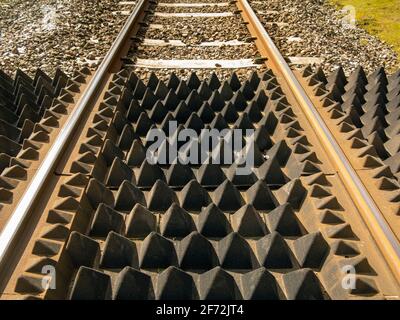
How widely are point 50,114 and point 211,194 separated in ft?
5.23

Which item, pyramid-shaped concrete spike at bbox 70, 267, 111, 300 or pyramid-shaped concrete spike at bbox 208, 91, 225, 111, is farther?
pyramid-shaped concrete spike at bbox 208, 91, 225, 111

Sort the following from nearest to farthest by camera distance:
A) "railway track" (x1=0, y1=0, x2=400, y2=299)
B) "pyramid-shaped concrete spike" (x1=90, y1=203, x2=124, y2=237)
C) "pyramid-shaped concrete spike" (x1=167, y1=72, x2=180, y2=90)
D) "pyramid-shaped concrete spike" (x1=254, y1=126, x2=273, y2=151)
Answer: "railway track" (x1=0, y1=0, x2=400, y2=299)
"pyramid-shaped concrete spike" (x1=90, y1=203, x2=124, y2=237)
"pyramid-shaped concrete spike" (x1=254, y1=126, x2=273, y2=151)
"pyramid-shaped concrete spike" (x1=167, y1=72, x2=180, y2=90)

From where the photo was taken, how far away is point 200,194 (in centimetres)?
266

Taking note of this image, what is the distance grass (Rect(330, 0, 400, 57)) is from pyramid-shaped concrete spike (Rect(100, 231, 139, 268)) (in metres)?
5.71

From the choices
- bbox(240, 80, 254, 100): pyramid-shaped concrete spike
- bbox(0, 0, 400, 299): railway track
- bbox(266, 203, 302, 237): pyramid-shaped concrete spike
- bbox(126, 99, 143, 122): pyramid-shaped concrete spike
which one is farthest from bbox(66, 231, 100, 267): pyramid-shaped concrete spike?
bbox(240, 80, 254, 100): pyramid-shaped concrete spike

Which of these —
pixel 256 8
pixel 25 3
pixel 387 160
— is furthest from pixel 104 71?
pixel 25 3

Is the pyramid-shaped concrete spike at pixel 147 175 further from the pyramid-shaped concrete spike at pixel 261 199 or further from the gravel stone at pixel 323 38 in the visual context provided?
the gravel stone at pixel 323 38

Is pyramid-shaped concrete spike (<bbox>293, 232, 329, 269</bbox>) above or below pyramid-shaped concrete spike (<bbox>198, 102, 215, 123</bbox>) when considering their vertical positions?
below

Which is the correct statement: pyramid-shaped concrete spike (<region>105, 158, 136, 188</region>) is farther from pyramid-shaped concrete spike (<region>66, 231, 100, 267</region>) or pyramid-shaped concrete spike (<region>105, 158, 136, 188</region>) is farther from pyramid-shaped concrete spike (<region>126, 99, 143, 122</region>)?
pyramid-shaped concrete spike (<region>126, 99, 143, 122</region>)

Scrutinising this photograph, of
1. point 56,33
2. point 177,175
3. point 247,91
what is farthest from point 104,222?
point 56,33

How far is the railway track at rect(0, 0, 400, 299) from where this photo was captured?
2.13 m

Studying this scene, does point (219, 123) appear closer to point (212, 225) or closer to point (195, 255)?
point (212, 225)

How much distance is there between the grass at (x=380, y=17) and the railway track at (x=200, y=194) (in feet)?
11.3
